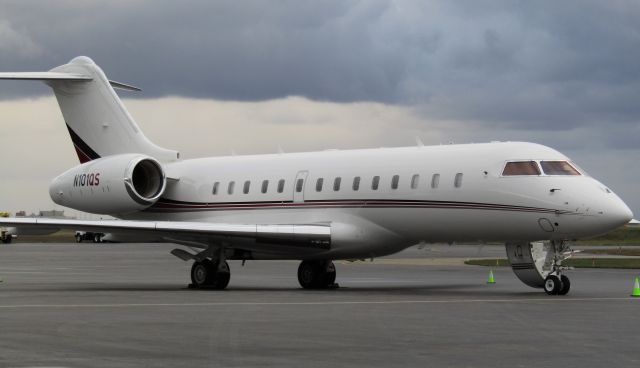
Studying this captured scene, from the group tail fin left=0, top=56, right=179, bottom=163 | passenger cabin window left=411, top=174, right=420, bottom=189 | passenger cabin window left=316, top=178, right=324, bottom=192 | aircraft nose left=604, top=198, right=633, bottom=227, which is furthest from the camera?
tail fin left=0, top=56, right=179, bottom=163

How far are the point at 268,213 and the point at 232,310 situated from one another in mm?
9739

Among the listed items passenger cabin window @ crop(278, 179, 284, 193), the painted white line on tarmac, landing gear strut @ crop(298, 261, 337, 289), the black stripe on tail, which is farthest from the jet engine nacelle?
the painted white line on tarmac

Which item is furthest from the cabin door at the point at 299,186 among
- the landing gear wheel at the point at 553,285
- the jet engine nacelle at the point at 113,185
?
the landing gear wheel at the point at 553,285

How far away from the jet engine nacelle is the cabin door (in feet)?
13.6

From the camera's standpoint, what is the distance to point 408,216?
25.8m

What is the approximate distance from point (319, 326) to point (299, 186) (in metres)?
12.5

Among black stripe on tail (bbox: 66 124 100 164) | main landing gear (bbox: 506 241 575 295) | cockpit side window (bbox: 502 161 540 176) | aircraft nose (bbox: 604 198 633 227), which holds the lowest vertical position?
main landing gear (bbox: 506 241 575 295)

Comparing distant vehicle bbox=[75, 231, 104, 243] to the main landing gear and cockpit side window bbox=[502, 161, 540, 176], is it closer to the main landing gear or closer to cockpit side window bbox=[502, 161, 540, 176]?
the main landing gear

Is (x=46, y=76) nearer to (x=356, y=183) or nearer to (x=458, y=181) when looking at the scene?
(x=356, y=183)

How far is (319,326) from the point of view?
16.3 m

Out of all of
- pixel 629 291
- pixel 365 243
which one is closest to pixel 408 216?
pixel 365 243

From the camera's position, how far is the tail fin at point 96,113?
32719 millimetres

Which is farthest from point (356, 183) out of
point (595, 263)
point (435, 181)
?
point (595, 263)

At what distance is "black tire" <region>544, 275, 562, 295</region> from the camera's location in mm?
23953
